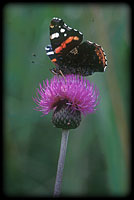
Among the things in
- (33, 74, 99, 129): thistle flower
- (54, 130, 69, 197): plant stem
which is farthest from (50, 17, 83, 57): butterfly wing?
(54, 130, 69, 197): plant stem

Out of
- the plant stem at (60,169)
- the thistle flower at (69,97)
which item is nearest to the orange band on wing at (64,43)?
the thistle flower at (69,97)

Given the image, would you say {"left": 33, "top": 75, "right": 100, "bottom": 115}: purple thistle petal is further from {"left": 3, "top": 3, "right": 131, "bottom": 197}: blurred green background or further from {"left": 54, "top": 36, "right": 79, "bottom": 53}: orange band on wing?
{"left": 3, "top": 3, "right": 131, "bottom": 197}: blurred green background

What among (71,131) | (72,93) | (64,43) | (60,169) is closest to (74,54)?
(64,43)

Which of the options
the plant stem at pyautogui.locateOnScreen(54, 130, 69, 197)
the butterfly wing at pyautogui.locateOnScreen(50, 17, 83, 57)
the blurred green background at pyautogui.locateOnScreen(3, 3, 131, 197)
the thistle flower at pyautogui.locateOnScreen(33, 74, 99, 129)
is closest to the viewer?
the plant stem at pyautogui.locateOnScreen(54, 130, 69, 197)

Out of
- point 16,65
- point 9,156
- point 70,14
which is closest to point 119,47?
point 70,14

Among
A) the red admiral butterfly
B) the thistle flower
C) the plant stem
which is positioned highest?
the red admiral butterfly

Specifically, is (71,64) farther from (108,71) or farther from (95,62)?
(108,71)
